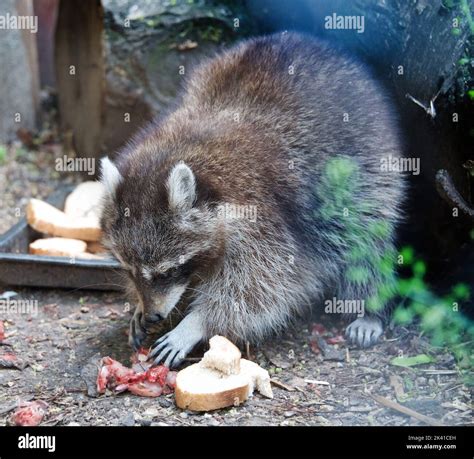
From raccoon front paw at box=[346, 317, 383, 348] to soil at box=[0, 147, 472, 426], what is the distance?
0.26 ft

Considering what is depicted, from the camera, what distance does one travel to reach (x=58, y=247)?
660 centimetres

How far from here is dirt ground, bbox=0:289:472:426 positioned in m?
4.55

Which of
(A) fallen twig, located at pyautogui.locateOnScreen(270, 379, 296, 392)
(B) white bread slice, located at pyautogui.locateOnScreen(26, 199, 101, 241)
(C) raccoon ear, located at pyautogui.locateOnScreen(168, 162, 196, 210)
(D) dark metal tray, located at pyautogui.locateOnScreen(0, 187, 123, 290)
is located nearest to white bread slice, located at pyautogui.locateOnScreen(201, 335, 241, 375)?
(A) fallen twig, located at pyautogui.locateOnScreen(270, 379, 296, 392)

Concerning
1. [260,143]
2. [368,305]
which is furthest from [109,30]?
[368,305]

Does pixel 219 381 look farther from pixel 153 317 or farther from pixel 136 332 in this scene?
pixel 136 332

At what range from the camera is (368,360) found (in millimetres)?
5414

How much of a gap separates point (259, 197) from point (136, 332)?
130 centimetres

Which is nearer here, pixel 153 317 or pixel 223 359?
pixel 223 359

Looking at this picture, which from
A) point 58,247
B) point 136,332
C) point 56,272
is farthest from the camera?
point 58,247

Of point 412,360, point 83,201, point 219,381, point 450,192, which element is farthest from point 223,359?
point 83,201

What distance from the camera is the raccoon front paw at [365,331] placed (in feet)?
18.5

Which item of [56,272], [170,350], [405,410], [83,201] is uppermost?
[83,201]

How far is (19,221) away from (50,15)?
399 centimetres
